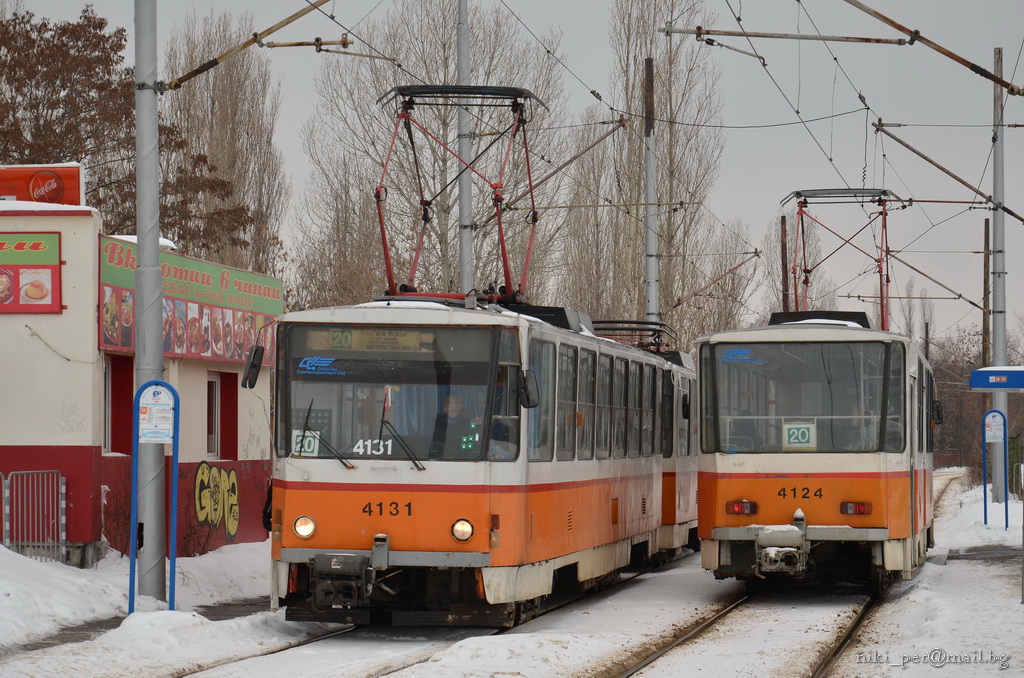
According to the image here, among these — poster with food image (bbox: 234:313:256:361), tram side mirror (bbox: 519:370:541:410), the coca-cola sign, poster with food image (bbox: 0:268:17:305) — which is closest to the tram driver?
tram side mirror (bbox: 519:370:541:410)

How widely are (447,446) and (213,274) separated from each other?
881cm

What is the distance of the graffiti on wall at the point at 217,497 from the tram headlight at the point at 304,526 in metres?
7.06

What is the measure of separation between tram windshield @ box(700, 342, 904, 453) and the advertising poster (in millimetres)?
4760

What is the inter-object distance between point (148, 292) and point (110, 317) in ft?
11.5

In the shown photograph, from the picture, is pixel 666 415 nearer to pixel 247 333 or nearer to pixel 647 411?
pixel 647 411

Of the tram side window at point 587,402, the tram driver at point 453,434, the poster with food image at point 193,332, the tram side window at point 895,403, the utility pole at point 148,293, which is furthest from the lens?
the poster with food image at point 193,332

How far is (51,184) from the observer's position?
63.1 feet

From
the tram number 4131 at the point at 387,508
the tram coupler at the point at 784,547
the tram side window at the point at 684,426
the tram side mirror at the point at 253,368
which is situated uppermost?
the tram side mirror at the point at 253,368

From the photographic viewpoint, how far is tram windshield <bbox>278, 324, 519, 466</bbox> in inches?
514

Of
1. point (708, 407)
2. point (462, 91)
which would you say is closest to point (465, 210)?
point (462, 91)

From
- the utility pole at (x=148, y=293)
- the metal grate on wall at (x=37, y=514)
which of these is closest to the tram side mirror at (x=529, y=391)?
the utility pole at (x=148, y=293)

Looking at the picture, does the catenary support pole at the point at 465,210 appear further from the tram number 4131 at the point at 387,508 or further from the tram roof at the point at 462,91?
the tram number 4131 at the point at 387,508

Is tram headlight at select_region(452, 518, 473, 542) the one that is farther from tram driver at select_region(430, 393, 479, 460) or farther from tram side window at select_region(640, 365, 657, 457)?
tram side window at select_region(640, 365, 657, 457)

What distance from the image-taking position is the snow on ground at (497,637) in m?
11.2
